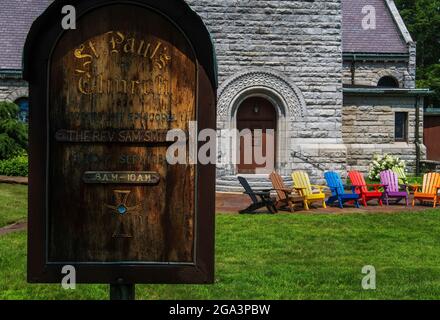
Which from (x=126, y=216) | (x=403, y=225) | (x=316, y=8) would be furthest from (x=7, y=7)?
(x=126, y=216)

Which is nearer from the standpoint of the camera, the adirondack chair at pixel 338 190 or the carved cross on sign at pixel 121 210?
the carved cross on sign at pixel 121 210

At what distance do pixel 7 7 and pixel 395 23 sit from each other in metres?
18.9

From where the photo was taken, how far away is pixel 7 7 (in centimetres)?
2666

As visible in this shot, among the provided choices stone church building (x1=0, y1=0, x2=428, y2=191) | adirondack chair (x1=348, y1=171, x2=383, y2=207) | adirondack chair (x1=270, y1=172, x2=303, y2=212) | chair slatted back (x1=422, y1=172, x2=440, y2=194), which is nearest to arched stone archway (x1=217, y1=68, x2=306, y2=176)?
stone church building (x1=0, y1=0, x2=428, y2=191)

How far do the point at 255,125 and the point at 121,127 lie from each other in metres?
16.1

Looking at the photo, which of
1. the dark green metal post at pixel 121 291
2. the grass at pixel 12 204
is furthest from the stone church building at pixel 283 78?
the dark green metal post at pixel 121 291

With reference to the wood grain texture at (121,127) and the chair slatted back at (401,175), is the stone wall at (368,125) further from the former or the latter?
the wood grain texture at (121,127)

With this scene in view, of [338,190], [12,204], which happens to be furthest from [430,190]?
[12,204]

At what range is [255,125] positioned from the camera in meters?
19.5

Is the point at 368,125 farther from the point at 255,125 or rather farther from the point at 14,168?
the point at 14,168

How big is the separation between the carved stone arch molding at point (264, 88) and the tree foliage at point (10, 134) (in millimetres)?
7801

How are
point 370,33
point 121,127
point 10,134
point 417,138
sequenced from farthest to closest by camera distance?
point 370,33 < point 417,138 < point 10,134 < point 121,127

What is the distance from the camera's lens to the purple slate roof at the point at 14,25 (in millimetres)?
24906

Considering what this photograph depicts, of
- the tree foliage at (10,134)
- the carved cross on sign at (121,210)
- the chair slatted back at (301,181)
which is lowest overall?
the chair slatted back at (301,181)
